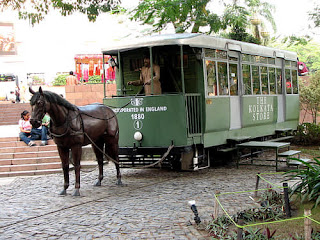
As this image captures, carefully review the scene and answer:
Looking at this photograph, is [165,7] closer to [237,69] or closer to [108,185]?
[237,69]

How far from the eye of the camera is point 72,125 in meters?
8.83

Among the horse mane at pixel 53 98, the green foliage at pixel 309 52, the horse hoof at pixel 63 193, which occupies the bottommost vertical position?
the horse hoof at pixel 63 193

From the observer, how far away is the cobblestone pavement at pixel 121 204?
6305mm

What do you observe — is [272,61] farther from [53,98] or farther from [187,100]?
[53,98]

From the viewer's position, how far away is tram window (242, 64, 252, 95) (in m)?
13.0

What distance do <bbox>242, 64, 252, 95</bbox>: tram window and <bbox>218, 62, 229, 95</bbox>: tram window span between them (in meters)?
1.10

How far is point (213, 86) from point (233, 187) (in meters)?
3.13

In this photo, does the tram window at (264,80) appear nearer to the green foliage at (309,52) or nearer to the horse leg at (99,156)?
the horse leg at (99,156)

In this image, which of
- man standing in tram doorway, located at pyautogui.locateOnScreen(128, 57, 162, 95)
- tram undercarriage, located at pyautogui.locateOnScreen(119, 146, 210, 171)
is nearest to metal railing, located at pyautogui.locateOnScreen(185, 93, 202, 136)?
tram undercarriage, located at pyautogui.locateOnScreen(119, 146, 210, 171)

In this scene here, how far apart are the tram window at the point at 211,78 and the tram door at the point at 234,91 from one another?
954mm

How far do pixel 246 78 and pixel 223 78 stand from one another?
1446 millimetres

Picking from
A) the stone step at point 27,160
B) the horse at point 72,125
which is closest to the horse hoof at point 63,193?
the horse at point 72,125

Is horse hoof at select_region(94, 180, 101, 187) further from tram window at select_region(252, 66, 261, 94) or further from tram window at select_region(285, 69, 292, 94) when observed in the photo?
tram window at select_region(285, 69, 292, 94)

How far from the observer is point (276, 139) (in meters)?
15.1
